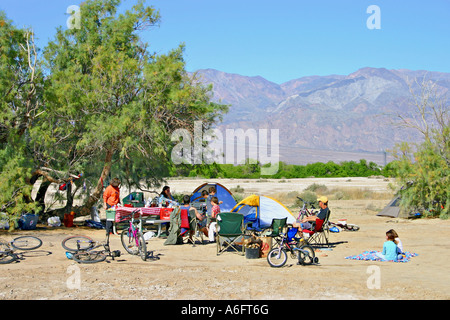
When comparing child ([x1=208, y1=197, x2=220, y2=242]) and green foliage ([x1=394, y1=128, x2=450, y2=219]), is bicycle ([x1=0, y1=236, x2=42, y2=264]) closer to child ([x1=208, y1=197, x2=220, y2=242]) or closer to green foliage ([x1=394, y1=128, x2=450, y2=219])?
child ([x1=208, y1=197, x2=220, y2=242])

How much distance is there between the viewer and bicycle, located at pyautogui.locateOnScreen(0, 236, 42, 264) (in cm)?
937

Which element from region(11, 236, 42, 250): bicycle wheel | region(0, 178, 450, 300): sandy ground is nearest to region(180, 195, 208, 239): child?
region(0, 178, 450, 300): sandy ground

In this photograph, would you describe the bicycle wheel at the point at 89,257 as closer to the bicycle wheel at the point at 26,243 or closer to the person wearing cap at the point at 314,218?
the bicycle wheel at the point at 26,243

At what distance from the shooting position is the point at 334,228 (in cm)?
1484

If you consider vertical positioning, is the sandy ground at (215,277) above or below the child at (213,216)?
below

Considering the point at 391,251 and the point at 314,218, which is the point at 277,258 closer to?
the point at 391,251

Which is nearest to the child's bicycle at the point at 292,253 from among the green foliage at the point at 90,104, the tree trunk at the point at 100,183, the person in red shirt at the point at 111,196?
the person in red shirt at the point at 111,196

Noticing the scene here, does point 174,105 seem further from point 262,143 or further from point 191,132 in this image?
point 262,143

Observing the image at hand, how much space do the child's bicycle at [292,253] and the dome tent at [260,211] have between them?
145 inches

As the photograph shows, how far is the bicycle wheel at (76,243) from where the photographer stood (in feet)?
33.8

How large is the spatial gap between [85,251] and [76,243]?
0.50 m

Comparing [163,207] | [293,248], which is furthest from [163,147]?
[293,248]

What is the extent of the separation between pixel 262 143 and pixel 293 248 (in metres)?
135

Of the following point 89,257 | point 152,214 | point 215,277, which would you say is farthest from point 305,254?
point 152,214
